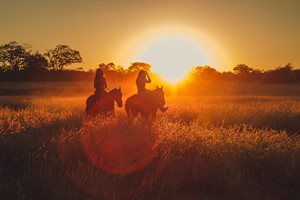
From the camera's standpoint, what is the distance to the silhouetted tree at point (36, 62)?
83.2 metres

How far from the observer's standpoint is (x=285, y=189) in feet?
26.7

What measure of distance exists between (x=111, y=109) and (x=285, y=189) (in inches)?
283

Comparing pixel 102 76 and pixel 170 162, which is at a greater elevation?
pixel 102 76

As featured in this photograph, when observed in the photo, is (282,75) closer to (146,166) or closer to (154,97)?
(154,97)

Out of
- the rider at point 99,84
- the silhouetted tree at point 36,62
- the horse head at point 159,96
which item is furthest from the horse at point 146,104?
the silhouetted tree at point 36,62

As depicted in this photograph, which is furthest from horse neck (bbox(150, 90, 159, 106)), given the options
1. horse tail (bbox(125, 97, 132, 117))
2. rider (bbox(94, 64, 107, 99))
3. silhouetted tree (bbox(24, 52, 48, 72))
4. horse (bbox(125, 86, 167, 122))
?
silhouetted tree (bbox(24, 52, 48, 72))

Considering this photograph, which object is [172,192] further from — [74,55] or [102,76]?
[74,55]

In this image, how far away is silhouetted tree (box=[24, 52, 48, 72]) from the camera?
273 feet

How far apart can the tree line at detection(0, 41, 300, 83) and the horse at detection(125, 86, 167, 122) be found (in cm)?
5565

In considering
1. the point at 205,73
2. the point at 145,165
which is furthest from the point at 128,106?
the point at 205,73

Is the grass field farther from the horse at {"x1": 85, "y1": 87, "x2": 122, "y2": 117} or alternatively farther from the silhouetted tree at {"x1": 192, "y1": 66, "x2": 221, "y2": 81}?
the silhouetted tree at {"x1": 192, "y1": 66, "x2": 221, "y2": 81}

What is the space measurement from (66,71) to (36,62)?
6.40 meters

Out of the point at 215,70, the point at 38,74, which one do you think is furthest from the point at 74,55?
the point at 215,70

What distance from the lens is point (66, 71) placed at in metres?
83.9
